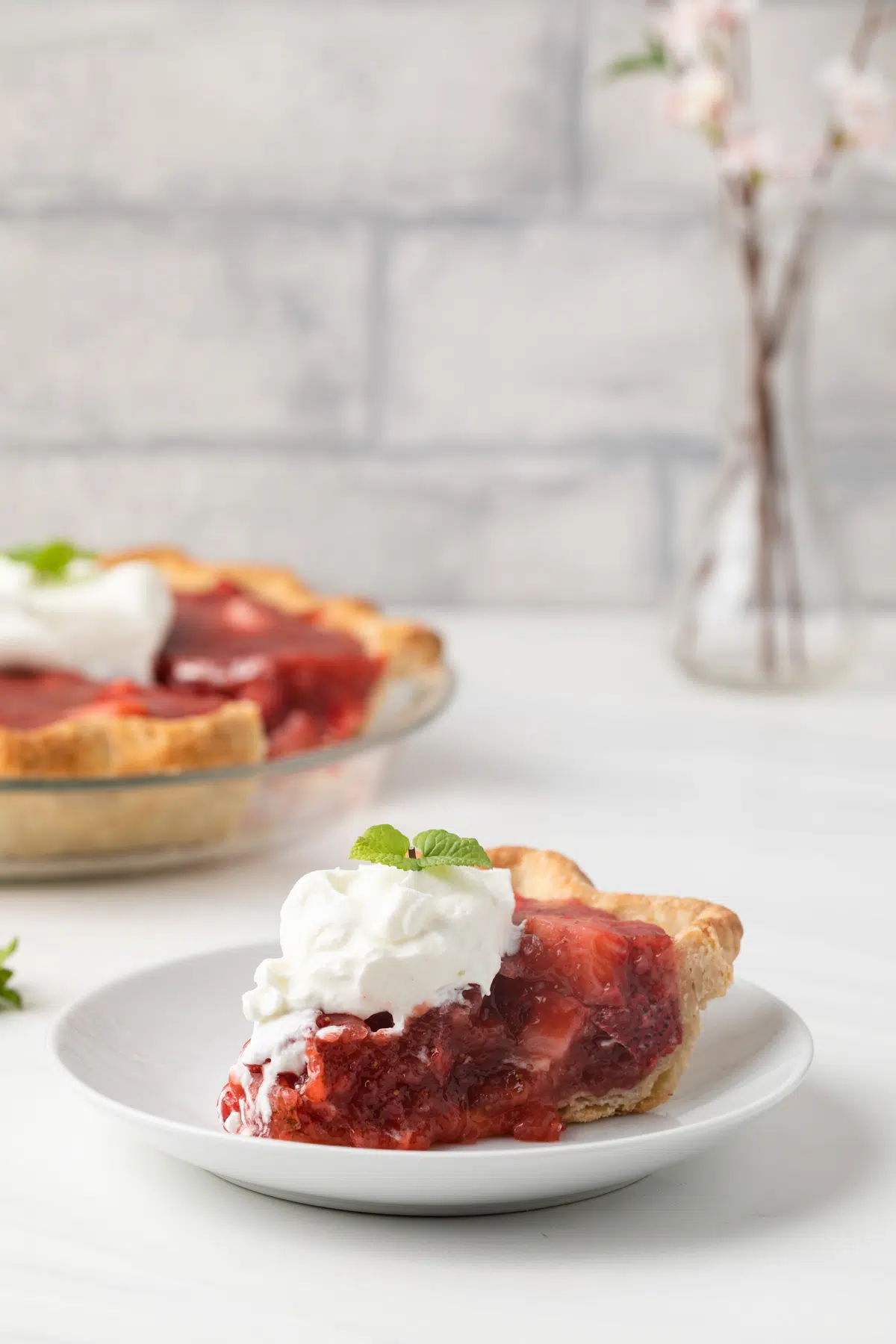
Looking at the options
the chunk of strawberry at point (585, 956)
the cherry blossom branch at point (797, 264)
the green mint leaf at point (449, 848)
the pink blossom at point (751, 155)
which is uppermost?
the pink blossom at point (751, 155)

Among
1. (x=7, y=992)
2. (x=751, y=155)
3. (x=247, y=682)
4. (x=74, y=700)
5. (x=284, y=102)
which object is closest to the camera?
(x=7, y=992)

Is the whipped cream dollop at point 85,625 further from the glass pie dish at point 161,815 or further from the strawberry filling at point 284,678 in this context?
the glass pie dish at point 161,815

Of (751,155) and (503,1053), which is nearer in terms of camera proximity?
(503,1053)

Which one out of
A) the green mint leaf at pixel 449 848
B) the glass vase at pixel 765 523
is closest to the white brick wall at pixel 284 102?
the glass vase at pixel 765 523

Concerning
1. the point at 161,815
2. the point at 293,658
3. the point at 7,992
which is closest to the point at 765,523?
the point at 293,658

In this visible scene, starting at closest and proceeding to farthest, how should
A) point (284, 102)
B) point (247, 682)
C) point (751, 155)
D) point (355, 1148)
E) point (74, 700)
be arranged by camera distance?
1. point (355, 1148)
2. point (74, 700)
3. point (247, 682)
4. point (751, 155)
5. point (284, 102)

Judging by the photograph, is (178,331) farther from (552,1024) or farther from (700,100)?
(552,1024)

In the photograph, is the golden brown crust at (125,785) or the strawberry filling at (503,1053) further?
the golden brown crust at (125,785)
